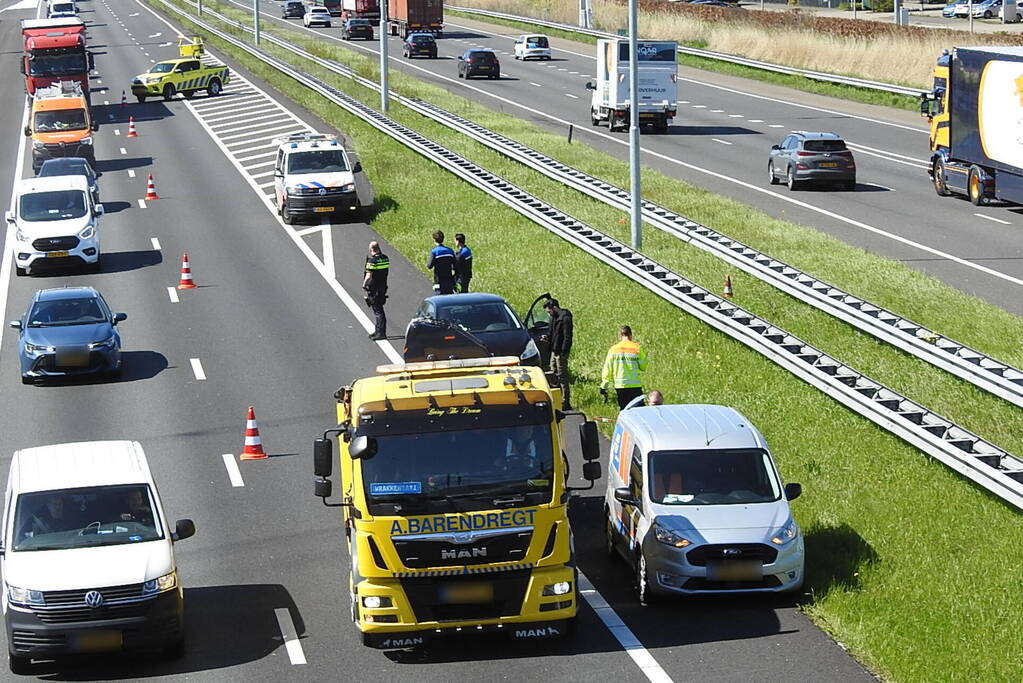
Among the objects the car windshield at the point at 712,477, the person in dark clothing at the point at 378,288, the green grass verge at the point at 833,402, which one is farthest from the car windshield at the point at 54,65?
the car windshield at the point at 712,477

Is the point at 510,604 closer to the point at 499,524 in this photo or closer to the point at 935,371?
the point at 499,524

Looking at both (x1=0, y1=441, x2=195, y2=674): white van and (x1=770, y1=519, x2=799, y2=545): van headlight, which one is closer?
(x1=0, y1=441, x2=195, y2=674): white van

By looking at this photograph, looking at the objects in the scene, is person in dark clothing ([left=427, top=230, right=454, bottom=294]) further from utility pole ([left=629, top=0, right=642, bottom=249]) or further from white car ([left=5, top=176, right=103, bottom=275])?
white car ([left=5, top=176, right=103, bottom=275])

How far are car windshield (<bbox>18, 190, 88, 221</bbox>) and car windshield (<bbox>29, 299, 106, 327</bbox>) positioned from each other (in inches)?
396

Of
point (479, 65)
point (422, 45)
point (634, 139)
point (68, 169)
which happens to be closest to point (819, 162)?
point (634, 139)

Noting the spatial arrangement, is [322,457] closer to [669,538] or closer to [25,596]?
[25,596]

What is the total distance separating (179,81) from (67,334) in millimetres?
44953

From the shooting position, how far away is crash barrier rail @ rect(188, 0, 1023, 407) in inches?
864

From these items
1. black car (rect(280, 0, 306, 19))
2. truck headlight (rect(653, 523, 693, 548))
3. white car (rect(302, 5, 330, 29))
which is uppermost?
black car (rect(280, 0, 306, 19))

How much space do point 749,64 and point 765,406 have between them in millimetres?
57675

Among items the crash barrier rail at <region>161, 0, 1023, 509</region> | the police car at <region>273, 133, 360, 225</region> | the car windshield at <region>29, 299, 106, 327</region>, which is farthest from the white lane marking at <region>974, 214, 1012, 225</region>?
the car windshield at <region>29, 299, 106, 327</region>

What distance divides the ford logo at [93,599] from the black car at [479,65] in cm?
6372

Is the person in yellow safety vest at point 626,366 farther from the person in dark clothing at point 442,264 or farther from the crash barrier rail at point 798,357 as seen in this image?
the person in dark clothing at point 442,264

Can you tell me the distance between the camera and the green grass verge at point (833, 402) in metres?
14.8
